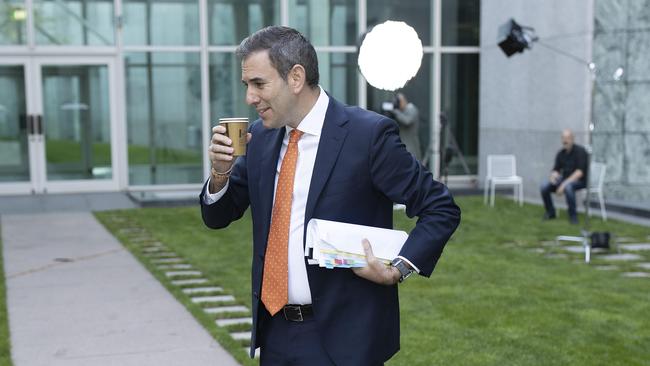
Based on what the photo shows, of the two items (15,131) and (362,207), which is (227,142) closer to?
(362,207)

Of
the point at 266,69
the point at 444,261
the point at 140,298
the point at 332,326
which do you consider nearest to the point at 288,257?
the point at 332,326

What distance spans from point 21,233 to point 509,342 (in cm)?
748

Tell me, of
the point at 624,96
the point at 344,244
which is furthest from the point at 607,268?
the point at 344,244

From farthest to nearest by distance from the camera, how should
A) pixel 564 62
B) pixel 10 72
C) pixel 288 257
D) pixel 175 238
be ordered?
pixel 10 72, pixel 564 62, pixel 175 238, pixel 288 257

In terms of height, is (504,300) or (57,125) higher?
(57,125)

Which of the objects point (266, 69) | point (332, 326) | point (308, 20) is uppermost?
point (308, 20)

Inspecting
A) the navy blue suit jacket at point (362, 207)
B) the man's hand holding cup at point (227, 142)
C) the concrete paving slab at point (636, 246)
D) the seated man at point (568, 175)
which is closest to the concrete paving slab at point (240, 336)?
the navy blue suit jacket at point (362, 207)

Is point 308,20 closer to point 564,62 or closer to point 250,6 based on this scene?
point 250,6

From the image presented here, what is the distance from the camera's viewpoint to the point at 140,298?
694 centimetres

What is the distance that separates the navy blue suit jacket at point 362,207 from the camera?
2486 millimetres

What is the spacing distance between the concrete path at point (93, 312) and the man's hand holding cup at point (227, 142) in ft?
9.09

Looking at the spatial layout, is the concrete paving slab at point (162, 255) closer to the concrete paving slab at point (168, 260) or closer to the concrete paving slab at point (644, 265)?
the concrete paving slab at point (168, 260)

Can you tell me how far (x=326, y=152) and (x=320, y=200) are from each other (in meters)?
0.15

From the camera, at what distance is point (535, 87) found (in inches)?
588
